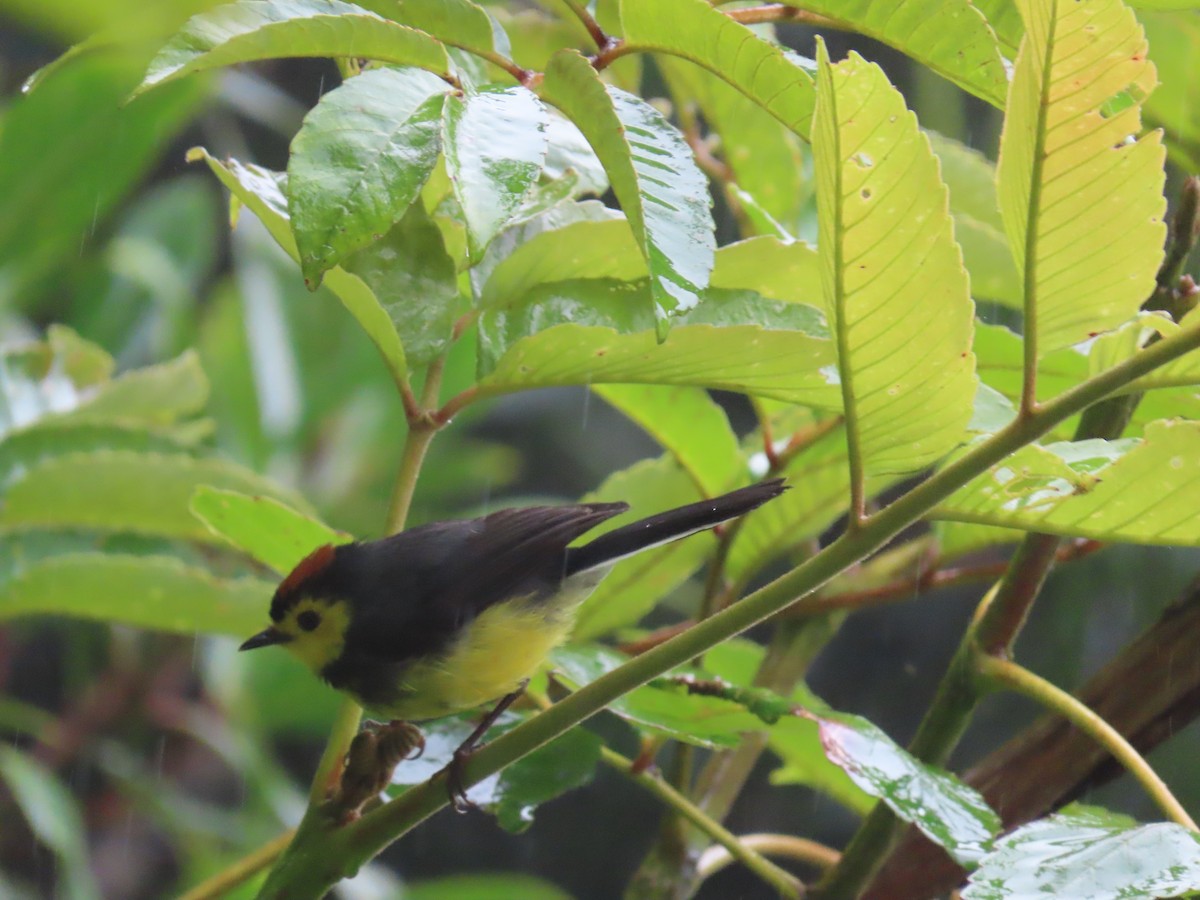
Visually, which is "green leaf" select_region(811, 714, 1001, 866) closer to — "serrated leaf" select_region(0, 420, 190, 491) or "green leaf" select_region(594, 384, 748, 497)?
"green leaf" select_region(594, 384, 748, 497)

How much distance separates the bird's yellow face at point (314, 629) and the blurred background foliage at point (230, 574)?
1.36 feet

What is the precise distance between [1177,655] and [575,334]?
451 millimetres

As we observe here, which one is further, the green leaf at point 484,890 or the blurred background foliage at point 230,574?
the green leaf at point 484,890

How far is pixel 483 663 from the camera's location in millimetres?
972

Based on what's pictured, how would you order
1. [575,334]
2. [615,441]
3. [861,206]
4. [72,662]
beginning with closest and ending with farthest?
[861,206]
[575,334]
[72,662]
[615,441]

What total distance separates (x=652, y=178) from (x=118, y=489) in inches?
36.0

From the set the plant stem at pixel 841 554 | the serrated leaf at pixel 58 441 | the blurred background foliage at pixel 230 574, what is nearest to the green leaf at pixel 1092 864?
the plant stem at pixel 841 554

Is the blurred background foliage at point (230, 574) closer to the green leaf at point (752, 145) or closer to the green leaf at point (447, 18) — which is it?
the green leaf at point (752, 145)

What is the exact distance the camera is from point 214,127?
398 cm

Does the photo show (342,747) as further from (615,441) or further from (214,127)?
(214,127)

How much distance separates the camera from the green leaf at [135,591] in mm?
1161

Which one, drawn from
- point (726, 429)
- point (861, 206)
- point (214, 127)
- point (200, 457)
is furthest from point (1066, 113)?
point (214, 127)

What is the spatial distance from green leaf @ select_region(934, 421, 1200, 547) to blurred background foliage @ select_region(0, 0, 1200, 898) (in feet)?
3.72

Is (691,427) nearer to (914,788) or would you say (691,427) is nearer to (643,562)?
(643,562)
